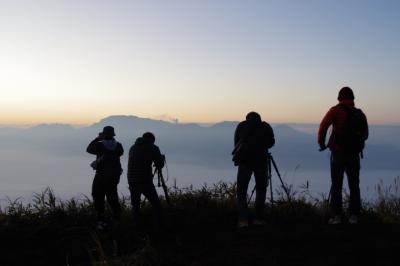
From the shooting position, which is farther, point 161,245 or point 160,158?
point 160,158

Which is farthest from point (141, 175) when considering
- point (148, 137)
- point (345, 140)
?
point (345, 140)

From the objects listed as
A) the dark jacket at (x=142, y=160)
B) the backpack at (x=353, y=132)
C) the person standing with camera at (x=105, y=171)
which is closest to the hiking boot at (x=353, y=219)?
the backpack at (x=353, y=132)

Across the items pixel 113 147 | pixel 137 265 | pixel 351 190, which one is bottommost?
pixel 137 265

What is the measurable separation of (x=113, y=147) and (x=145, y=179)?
0.90 meters

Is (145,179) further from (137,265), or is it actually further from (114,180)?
(137,265)

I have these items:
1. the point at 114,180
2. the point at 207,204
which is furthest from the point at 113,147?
the point at 207,204

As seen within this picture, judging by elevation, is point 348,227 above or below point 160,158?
below

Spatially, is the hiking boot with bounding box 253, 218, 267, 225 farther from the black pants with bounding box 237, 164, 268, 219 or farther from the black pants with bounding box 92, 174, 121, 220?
the black pants with bounding box 92, 174, 121, 220

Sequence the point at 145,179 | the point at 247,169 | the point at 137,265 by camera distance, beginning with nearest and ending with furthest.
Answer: the point at 137,265, the point at 247,169, the point at 145,179

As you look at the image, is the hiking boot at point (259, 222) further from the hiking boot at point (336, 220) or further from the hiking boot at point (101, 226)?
the hiking boot at point (101, 226)

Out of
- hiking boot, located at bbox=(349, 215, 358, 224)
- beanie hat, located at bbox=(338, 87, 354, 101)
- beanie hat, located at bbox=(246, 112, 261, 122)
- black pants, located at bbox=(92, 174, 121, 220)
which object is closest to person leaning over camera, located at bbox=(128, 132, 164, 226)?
black pants, located at bbox=(92, 174, 121, 220)

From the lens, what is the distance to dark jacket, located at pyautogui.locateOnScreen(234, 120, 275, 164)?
7949 millimetres

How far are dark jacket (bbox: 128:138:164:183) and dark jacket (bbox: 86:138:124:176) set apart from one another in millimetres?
439

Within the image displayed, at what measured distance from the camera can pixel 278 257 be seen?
6.25 meters
